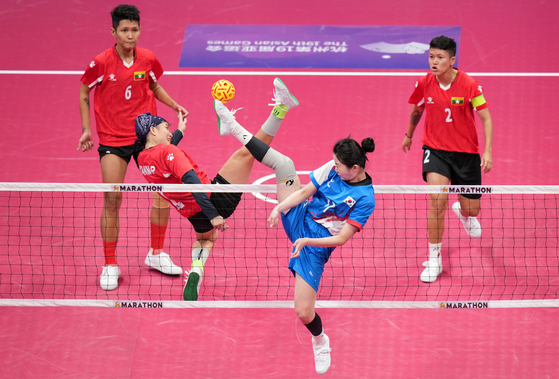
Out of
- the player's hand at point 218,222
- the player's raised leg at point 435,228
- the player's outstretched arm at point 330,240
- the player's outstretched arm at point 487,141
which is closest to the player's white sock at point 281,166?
the player's hand at point 218,222

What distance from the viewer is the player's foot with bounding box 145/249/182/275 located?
737 cm

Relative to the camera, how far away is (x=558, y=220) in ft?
26.9

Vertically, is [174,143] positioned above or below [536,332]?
above

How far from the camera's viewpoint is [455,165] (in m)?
7.14

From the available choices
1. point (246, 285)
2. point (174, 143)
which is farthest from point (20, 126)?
point (246, 285)

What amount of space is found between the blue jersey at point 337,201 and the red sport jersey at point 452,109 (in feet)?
6.35

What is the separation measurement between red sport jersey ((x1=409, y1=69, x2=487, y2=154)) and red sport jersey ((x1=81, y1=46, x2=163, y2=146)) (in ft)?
10.3

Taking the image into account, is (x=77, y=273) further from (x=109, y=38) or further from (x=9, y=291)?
(x=109, y=38)

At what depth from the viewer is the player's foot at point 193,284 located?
6.09 m

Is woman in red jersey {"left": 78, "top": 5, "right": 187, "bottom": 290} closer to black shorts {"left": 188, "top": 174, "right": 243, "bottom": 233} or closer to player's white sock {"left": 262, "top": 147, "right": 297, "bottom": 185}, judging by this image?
black shorts {"left": 188, "top": 174, "right": 243, "bottom": 233}

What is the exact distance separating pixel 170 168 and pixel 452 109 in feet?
10.3

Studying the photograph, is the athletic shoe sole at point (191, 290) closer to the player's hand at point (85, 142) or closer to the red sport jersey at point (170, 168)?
the red sport jersey at point (170, 168)

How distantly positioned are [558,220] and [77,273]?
607cm

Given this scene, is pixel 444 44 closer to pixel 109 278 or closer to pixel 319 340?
pixel 319 340
